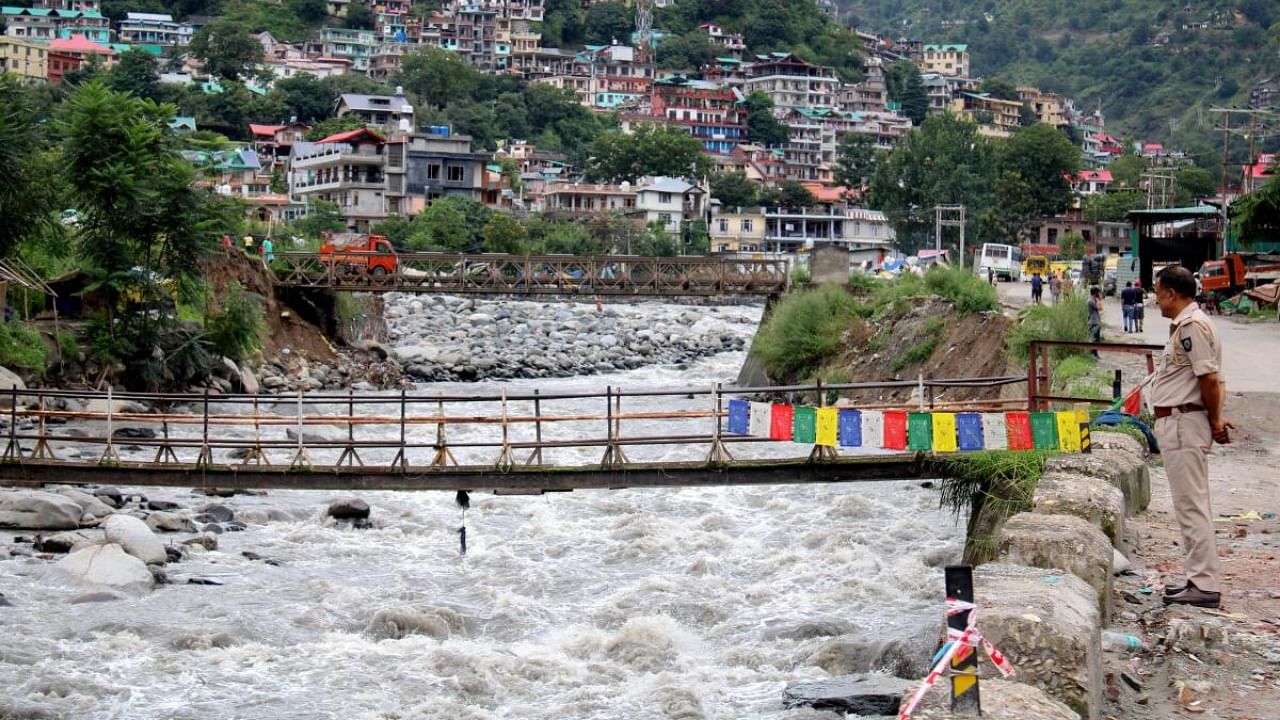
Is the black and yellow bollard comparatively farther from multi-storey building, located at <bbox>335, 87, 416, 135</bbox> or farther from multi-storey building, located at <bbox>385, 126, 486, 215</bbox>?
multi-storey building, located at <bbox>335, 87, 416, 135</bbox>

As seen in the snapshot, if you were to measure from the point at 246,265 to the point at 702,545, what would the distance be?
25.6m

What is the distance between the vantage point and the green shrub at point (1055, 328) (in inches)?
968

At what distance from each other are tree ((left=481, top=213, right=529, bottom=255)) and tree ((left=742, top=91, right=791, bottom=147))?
69940 millimetres

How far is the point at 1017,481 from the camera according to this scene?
13.4 meters

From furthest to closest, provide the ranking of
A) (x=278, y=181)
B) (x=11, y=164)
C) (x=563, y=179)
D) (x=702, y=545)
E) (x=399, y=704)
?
(x=563, y=179), (x=278, y=181), (x=11, y=164), (x=702, y=545), (x=399, y=704)

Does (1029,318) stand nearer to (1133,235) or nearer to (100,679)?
(100,679)

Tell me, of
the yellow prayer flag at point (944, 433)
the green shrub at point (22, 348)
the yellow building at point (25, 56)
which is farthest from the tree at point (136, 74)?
the yellow prayer flag at point (944, 433)

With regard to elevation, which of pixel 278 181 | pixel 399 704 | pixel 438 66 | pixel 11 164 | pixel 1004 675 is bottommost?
pixel 399 704

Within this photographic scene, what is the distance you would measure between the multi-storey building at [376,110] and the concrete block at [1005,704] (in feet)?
337

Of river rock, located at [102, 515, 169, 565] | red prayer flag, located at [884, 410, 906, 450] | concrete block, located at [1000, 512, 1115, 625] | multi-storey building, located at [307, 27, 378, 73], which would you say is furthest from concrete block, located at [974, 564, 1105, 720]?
multi-storey building, located at [307, 27, 378, 73]

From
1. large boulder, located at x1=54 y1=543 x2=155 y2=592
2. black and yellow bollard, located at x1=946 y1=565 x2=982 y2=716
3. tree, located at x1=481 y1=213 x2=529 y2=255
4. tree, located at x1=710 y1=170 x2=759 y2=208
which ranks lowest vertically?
large boulder, located at x1=54 y1=543 x2=155 y2=592

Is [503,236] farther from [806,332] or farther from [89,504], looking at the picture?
[89,504]

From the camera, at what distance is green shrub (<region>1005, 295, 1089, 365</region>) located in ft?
80.7

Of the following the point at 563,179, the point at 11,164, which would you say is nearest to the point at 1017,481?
the point at 11,164
